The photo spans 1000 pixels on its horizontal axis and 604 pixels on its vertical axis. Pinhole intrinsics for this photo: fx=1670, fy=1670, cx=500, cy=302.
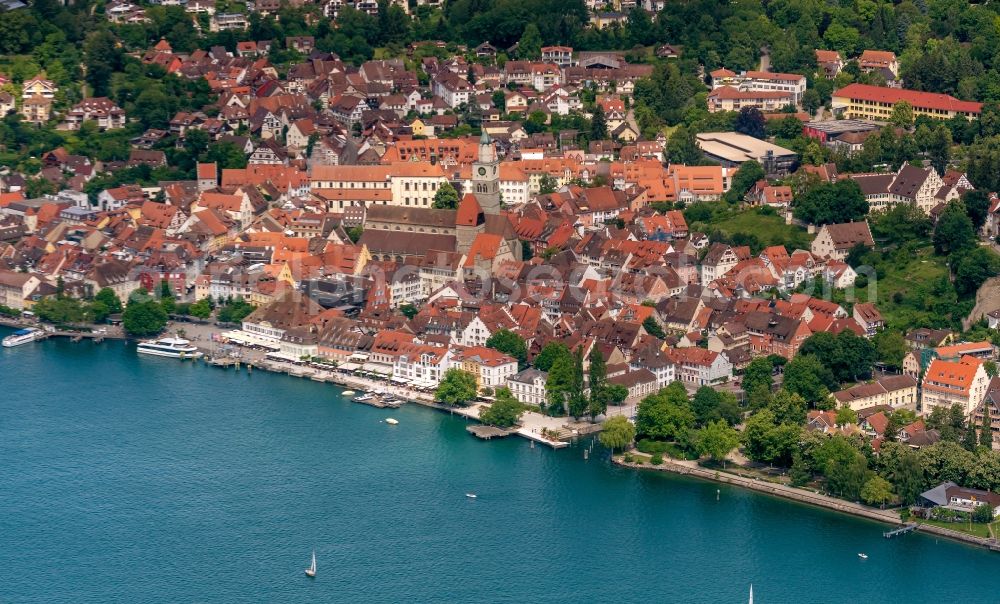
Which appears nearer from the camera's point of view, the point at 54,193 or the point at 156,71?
the point at 54,193

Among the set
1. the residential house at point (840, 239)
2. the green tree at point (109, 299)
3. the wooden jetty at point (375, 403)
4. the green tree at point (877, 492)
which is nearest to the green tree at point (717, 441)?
the green tree at point (877, 492)

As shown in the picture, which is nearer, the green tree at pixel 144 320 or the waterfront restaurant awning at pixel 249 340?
the waterfront restaurant awning at pixel 249 340

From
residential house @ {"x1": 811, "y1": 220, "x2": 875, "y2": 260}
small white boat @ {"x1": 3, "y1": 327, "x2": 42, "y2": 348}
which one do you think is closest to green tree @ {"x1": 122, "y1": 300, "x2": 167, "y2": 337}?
small white boat @ {"x1": 3, "y1": 327, "x2": 42, "y2": 348}

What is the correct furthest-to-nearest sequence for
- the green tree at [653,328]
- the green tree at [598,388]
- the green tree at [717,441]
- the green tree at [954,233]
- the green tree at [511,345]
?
the green tree at [954,233], the green tree at [653,328], the green tree at [511,345], the green tree at [598,388], the green tree at [717,441]

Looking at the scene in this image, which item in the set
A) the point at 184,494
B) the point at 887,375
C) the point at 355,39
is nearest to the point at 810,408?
the point at 887,375

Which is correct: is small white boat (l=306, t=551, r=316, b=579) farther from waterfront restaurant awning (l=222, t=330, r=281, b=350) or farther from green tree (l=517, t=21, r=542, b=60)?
green tree (l=517, t=21, r=542, b=60)

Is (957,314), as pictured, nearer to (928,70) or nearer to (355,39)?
(928,70)

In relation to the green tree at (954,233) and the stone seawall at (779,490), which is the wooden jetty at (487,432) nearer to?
the stone seawall at (779,490)
